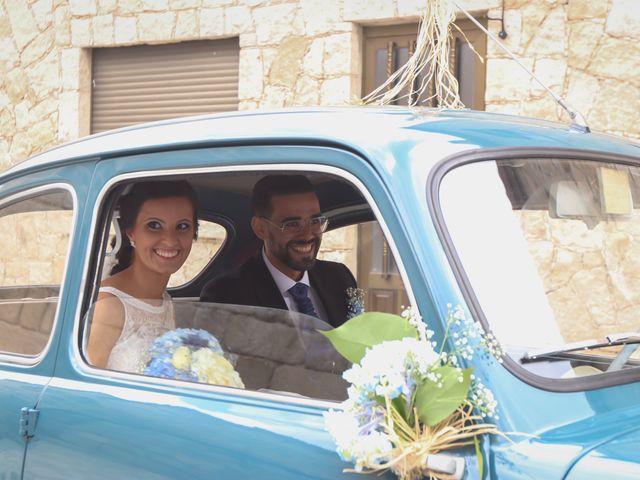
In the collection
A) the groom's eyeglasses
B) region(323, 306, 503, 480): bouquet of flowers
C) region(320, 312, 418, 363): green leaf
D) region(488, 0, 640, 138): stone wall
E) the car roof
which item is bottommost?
region(323, 306, 503, 480): bouquet of flowers

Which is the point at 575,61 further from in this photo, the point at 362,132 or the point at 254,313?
the point at 362,132

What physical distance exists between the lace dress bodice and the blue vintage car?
0.06m

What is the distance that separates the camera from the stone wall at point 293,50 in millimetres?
8102

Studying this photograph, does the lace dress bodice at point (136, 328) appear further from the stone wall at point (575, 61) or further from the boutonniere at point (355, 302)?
the stone wall at point (575, 61)

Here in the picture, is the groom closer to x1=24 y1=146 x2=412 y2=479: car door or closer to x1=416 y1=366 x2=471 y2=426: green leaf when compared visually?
x1=24 y1=146 x2=412 y2=479: car door

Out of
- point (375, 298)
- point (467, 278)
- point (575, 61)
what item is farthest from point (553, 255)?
point (575, 61)

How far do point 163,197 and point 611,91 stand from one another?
5.90 meters

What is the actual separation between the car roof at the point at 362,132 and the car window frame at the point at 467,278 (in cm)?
2

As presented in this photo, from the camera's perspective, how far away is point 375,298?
9.52 feet

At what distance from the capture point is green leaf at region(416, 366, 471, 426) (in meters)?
1.88

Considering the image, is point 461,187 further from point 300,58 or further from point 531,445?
point 300,58

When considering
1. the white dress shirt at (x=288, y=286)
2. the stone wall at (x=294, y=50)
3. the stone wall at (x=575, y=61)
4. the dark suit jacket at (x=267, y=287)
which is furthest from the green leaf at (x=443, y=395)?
the stone wall at (x=575, y=61)

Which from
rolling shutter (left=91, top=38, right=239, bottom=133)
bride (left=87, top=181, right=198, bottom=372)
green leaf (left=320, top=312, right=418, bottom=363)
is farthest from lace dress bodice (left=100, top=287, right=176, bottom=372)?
rolling shutter (left=91, top=38, right=239, bottom=133)

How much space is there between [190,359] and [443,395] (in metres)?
0.87
